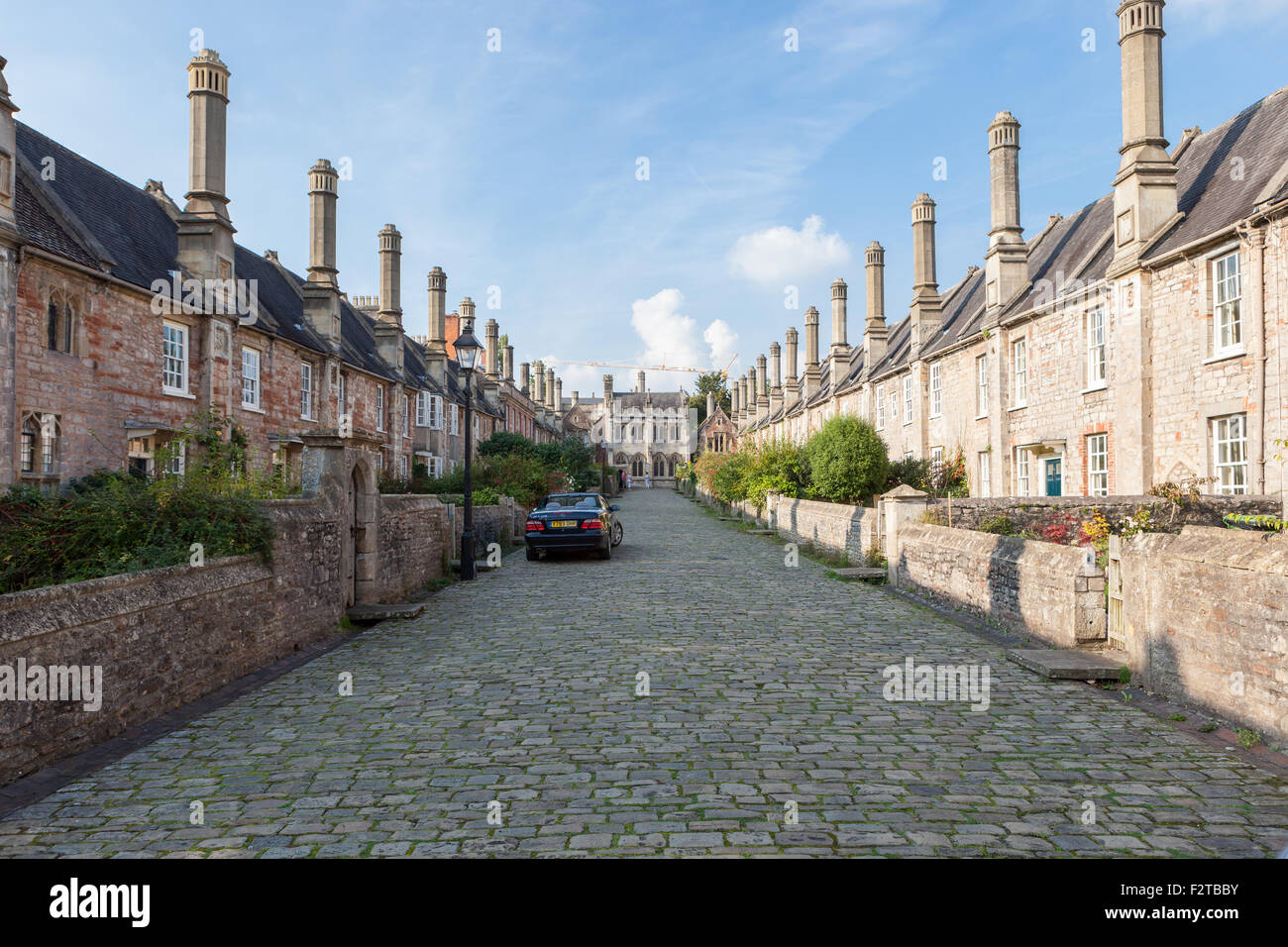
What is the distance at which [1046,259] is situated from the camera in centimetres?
→ 2392

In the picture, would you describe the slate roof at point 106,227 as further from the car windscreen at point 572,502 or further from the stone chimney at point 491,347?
the stone chimney at point 491,347

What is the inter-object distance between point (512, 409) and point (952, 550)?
49.1 metres

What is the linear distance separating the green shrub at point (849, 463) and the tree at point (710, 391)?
83045mm

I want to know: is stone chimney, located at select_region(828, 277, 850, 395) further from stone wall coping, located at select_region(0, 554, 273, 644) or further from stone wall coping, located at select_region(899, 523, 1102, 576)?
stone wall coping, located at select_region(0, 554, 273, 644)

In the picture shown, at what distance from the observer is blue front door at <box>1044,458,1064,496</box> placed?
66.9 feet

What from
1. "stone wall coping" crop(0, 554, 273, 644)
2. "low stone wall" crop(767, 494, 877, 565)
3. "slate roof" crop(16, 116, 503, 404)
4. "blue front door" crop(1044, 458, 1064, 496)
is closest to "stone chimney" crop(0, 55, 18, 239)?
"slate roof" crop(16, 116, 503, 404)

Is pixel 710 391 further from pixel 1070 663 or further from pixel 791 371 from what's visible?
pixel 1070 663

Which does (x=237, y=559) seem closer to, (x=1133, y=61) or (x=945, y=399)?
(x=1133, y=61)

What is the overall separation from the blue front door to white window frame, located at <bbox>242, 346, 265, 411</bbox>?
22.9 metres

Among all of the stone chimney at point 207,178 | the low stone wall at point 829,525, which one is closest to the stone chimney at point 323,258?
the stone chimney at point 207,178

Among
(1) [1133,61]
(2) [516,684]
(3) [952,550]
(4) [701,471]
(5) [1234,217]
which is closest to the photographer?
(2) [516,684]

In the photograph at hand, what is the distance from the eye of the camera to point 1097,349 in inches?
721

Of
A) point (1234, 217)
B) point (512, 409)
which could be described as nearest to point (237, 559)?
point (1234, 217)

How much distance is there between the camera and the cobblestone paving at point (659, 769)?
3.85 m
